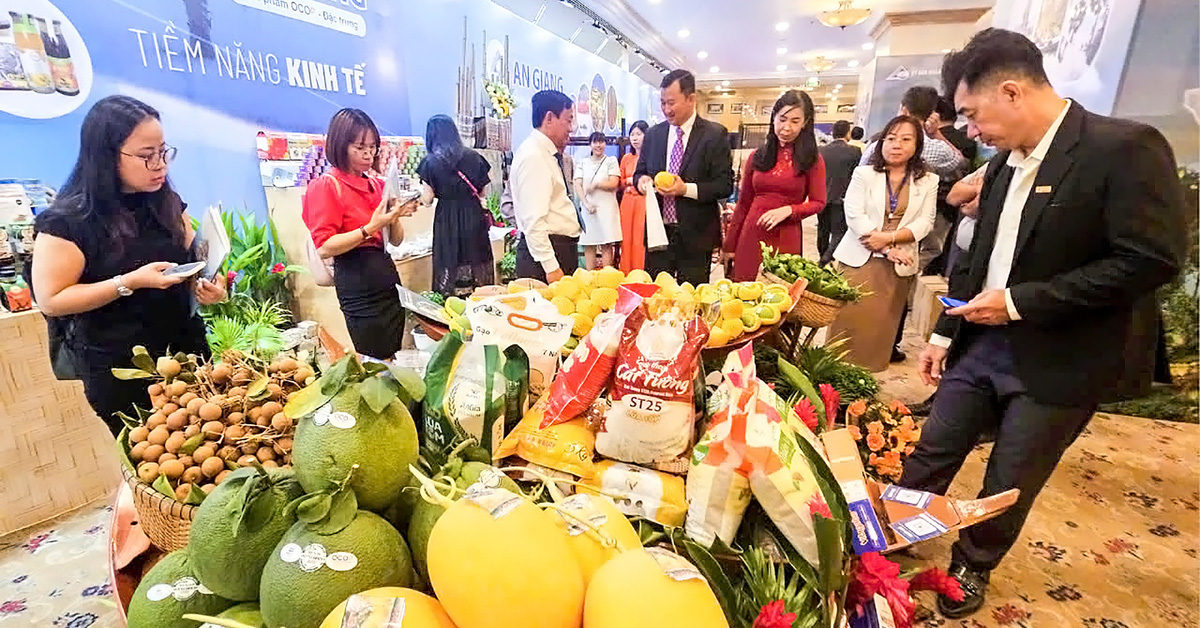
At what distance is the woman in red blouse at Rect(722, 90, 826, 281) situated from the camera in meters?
3.09

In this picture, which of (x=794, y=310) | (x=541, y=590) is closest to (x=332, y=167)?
(x=794, y=310)

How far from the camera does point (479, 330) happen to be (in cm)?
100

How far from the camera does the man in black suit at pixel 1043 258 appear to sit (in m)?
1.33

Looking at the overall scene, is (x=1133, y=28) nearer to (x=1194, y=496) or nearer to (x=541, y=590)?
(x=1194, y=496)

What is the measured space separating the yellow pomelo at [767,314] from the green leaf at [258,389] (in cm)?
125

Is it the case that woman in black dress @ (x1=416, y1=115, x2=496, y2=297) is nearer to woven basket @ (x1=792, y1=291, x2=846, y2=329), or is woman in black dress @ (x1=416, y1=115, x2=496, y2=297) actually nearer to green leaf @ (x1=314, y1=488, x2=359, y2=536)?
woven basket @ (x1=792, y1=291, x2=846, y2=329)

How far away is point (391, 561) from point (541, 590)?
0.19 metres

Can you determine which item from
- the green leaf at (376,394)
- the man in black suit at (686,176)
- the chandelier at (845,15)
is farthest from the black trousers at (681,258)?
the chandelier at (845,15)

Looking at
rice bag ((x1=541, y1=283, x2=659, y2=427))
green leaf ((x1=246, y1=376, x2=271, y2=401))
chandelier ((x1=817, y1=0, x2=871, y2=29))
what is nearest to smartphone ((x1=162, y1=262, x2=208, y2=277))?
green leaf ((x1=246, y1=376, x2=271, y2=401))

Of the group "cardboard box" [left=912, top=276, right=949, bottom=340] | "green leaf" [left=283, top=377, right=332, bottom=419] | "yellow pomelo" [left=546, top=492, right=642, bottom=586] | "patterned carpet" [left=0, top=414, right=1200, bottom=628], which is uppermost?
"green leaf" [left=283, top=377, right=332, bottom=419]

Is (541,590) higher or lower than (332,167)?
lower

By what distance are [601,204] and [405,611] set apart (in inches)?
122

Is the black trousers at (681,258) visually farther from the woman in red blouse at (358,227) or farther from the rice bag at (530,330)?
the rice bag at (530,330)

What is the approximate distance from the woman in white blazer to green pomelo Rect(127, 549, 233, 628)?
118 inches
